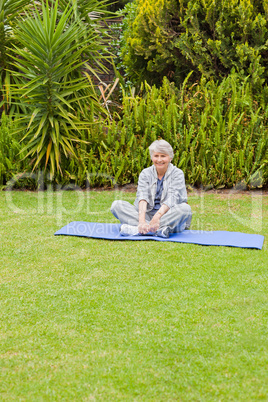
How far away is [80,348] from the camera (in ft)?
8.18

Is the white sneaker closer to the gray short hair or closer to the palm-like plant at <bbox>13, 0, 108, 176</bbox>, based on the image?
the gray short hair

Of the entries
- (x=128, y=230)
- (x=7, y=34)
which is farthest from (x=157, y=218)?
(x=7, y=34)

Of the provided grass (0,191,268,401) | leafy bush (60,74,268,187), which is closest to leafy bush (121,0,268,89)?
leafy bush (60,74,268,187)

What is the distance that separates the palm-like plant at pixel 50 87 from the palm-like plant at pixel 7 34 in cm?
63

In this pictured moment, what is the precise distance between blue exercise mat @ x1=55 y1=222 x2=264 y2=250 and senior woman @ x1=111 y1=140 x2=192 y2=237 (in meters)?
0.11

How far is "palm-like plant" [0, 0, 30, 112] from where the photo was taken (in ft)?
25.5

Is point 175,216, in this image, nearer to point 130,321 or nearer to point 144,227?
point 144,227

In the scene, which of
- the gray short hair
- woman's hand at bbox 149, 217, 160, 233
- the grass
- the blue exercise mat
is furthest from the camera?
the gray short hair

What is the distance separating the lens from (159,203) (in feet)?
16.5

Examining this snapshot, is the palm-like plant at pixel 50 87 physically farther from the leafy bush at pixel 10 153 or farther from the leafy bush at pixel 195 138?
the leafy bush at pixel 195 138

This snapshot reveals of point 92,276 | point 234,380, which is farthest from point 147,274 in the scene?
point 234,380

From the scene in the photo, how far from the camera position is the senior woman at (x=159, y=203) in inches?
186

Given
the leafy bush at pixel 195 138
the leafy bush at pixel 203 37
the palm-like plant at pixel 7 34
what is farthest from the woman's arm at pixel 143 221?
the palm-like plant at pixel 7 34

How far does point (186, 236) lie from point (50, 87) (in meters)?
3.67
